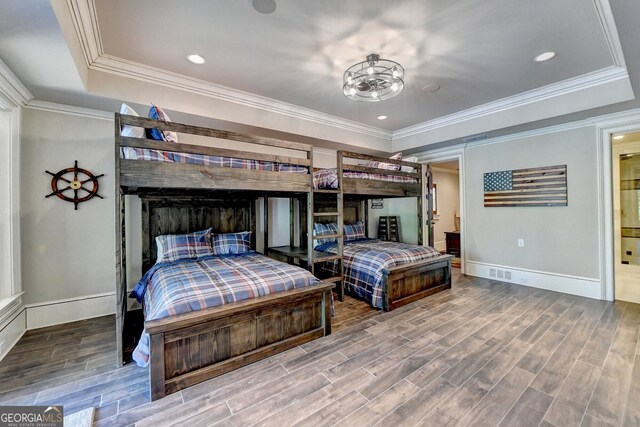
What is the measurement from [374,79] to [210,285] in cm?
251

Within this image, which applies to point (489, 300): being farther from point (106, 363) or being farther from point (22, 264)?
point (22, 264)

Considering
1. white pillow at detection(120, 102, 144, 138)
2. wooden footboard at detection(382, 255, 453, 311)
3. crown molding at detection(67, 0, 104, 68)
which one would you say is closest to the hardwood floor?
wooden footboard at detection(382, 255, 453, 311)

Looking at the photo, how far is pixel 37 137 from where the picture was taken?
2846 mm

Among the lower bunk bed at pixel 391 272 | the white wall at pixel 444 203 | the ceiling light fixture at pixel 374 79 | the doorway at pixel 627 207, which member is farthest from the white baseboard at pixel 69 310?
the doorway at pixel 627 207

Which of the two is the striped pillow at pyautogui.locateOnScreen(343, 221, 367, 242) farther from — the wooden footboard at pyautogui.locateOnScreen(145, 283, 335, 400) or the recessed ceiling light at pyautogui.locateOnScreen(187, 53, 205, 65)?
the recessed ceiling light at pyautogui.locateOnScreen(187, 53, 205, 65)

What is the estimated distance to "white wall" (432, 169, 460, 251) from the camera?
283 inches

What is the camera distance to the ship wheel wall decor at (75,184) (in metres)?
2.93

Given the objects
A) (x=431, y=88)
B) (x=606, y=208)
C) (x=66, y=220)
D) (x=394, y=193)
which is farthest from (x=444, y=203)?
(x=66, y=220)

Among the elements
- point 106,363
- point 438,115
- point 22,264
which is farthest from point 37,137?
point 438,115

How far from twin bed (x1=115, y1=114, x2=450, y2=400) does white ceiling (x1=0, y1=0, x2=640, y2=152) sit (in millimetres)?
809

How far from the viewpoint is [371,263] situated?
11.5 feet

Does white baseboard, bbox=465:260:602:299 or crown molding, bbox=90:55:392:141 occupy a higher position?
crown molding, bbox=90:55:392:141

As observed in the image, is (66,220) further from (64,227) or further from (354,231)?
(354,231)

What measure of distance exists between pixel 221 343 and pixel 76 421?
33.9 inches
